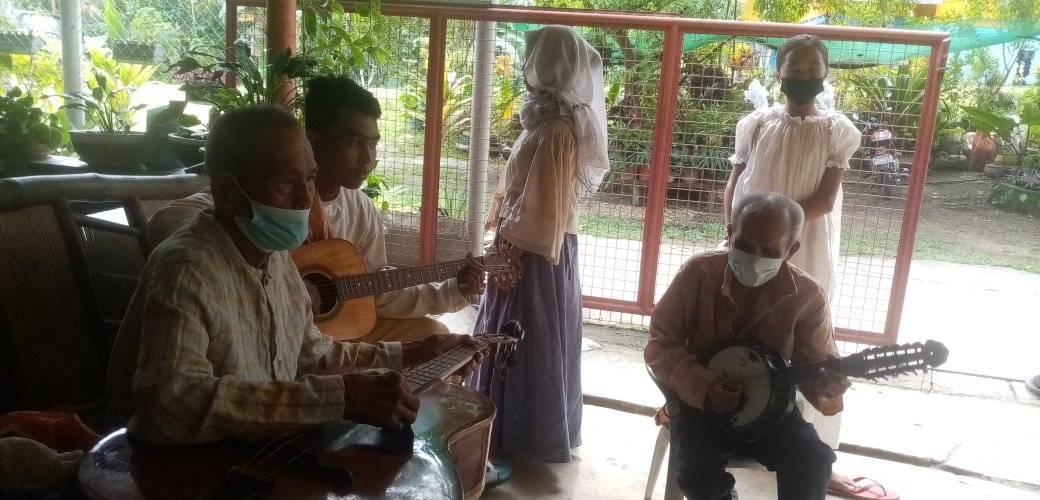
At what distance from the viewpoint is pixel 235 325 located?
190cm

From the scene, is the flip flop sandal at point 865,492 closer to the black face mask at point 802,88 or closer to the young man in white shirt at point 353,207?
the black face mask at point 802,88

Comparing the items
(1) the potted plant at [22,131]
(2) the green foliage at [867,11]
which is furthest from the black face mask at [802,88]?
(2) the green foliage at [867,11]

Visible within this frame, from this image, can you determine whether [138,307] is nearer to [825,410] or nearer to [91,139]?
[825,410]

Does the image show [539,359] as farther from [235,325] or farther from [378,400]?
[235,325]

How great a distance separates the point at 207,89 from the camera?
414 cm

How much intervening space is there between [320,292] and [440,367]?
0.79m

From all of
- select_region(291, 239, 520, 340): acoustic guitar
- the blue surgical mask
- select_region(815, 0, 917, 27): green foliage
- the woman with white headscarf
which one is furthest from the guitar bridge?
select_region(815, 0, 917, 27): green foliage

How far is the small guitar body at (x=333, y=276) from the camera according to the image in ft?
9.75

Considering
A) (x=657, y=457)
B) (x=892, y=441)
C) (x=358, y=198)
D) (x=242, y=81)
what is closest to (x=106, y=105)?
(x=242, y=81)

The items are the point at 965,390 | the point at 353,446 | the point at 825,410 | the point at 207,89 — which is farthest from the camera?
the point at 965,390

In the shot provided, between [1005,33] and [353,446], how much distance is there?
13414 millimetres

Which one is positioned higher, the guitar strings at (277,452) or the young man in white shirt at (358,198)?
the young man in white shirt at (358,198)

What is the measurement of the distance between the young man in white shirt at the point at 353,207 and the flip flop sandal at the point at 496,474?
75 centimetres

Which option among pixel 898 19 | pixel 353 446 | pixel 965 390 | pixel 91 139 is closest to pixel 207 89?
pixel 91 139
